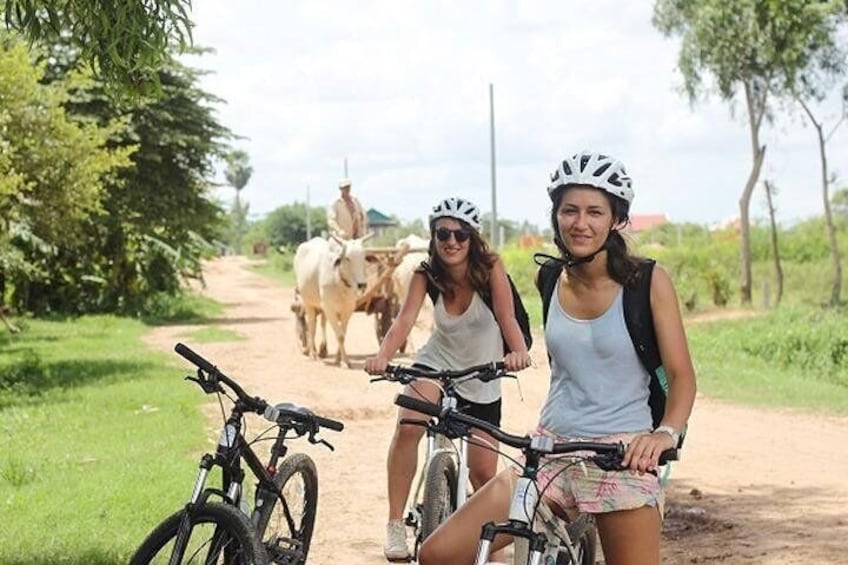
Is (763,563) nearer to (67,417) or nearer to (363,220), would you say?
(67,417)

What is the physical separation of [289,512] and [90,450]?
6061 millimetres

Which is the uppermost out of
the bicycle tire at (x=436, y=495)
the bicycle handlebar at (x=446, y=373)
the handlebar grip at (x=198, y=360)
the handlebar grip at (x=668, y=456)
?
the handlebar grip at (x=198, y=360)

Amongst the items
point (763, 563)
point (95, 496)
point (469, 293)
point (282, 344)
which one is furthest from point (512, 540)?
point (282, 344)

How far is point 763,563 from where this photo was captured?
7730mm

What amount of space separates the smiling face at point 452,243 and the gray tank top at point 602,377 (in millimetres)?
2245

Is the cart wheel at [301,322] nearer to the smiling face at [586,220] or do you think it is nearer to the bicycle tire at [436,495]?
the bicycle tire at [436,495]

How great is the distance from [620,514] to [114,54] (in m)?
3.66

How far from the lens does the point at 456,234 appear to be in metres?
6.46

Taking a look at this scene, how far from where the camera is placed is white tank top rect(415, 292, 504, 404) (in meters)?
6.61

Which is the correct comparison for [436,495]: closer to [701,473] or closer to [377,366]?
[377,366]

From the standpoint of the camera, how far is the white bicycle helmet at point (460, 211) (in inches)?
254

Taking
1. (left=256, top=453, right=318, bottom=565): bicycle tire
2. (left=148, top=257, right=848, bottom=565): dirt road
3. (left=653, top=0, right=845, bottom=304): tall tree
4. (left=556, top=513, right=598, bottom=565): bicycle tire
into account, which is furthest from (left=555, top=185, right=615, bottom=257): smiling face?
(left=653, top=0, right=845, bottom=304): tall tree

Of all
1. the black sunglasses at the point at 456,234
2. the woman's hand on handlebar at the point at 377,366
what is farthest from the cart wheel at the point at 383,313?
the woman's hand on handlebar at the point at 377,366

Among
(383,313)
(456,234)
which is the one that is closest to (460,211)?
Answer: (456,234)
